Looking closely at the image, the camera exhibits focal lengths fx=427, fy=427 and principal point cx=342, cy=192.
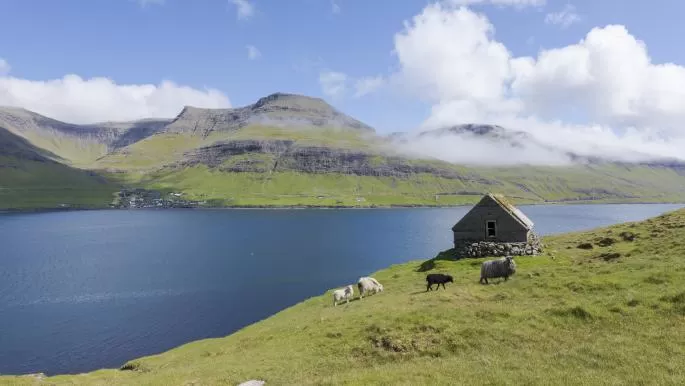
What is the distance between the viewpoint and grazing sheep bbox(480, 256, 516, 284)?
127 feet

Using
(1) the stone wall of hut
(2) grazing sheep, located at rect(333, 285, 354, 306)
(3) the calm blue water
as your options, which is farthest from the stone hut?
(3) the calm blue water

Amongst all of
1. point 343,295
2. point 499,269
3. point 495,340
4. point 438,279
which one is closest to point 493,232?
point 499,269

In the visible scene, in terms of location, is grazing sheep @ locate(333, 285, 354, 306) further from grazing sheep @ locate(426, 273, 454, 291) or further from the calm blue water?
the calm blue water

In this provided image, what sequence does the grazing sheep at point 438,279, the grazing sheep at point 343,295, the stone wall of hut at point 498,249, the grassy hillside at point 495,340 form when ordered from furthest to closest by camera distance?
1. the stone wall of hut at point 498,249
2. the grazing sheep at point 343,295
3. the grazing sheep at point 438,279
4. the grassy hillside at point 495,340

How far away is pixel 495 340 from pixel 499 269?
16.3 metres

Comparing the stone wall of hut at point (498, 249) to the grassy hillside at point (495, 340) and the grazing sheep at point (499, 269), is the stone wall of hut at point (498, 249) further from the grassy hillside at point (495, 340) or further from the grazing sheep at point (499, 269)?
the grazing sheep at point (499, 269)

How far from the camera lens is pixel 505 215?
206 ft

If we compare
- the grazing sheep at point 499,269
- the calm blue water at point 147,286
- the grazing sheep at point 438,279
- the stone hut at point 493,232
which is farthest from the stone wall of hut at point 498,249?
the calm blue water at point 147,286

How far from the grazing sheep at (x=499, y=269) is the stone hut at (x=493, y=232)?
2050cm

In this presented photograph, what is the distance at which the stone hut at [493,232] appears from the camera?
59344 mm

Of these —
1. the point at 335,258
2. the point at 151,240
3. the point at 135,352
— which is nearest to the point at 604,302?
the point at 135,352

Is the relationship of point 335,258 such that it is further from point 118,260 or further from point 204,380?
point 204,380

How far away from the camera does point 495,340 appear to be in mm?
23734

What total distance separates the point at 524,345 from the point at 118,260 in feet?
503
